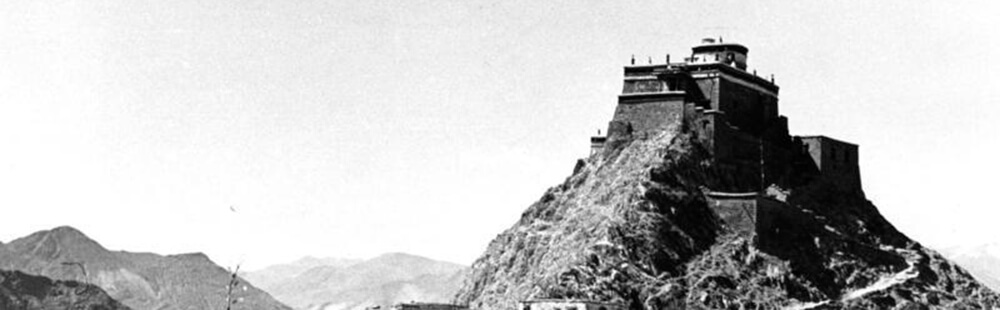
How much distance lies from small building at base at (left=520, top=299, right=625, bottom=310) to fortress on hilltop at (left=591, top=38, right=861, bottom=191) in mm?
22314

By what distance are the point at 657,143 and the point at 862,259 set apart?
18.7m

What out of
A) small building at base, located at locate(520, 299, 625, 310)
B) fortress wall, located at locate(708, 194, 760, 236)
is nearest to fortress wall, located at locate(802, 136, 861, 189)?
fortress wall, located at locate(708, 194, 760, 236)

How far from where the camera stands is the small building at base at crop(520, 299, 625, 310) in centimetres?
9962

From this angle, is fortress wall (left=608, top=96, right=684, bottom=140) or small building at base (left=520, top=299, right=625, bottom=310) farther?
fortress wall (left=608, top=96, right=684, bottom=140)

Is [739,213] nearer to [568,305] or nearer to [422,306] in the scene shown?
[568,305]

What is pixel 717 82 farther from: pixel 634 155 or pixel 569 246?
pixel 569 246

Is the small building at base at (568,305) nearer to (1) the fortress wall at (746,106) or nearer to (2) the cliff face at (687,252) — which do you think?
(2) the cliff face at (687,252)

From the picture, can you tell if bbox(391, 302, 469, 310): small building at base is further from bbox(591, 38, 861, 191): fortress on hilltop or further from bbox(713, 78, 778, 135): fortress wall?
bbox(713, 78, 778, 135): fortress wall

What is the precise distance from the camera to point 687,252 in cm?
10975

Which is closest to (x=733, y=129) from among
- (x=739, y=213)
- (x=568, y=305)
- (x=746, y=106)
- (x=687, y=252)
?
(x=746, y=106)

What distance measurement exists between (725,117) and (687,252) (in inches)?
601

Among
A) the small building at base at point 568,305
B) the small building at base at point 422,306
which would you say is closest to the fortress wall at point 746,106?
the small building at base at point 568,305

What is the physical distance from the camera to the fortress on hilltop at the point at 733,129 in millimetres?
115000

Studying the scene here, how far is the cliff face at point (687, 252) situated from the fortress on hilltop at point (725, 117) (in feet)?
4.60
